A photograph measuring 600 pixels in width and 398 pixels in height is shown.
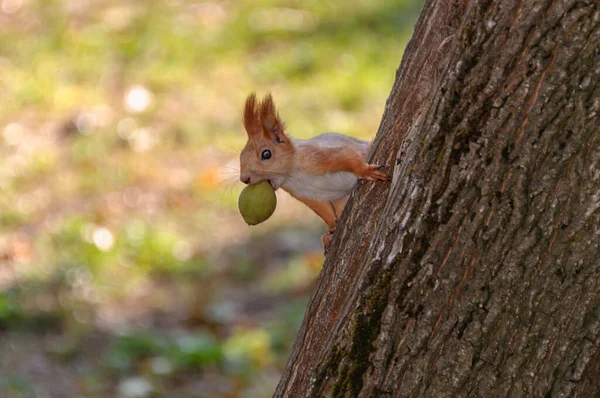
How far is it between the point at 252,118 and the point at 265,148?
109mm

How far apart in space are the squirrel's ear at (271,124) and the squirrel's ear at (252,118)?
2cm

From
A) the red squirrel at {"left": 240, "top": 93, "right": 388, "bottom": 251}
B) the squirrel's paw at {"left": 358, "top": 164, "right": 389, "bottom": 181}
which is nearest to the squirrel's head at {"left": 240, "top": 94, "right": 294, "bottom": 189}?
the red squirrel at {"left": 240, "top": 93, "right": 388, "bottom": 251}

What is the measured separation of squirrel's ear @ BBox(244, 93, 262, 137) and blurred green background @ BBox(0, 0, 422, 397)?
501 millimetres

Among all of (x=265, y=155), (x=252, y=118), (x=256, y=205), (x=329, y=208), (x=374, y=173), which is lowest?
(x=374, y=173)

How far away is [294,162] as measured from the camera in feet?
Result: 8.55

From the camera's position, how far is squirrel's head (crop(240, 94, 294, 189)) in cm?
256

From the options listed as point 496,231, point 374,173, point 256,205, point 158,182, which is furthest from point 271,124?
point 158,182

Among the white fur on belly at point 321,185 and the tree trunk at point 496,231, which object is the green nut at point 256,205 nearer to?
the white fur on belly at point 321,185

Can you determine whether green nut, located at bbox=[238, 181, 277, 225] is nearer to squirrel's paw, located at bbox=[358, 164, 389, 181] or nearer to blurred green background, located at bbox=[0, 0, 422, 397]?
squirrel's paw, located at bbox=[358, 164, 389, 181]

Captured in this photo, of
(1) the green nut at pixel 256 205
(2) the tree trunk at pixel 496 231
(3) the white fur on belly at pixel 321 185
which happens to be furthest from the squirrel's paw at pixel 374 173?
(3) the white fur on belly at pixel 321 185

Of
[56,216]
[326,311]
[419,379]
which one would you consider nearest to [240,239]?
[56,216]

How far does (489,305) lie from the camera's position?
1.59 m

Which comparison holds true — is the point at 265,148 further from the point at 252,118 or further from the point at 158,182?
the point at 158,182

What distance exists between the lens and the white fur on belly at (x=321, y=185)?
2.54 meters
